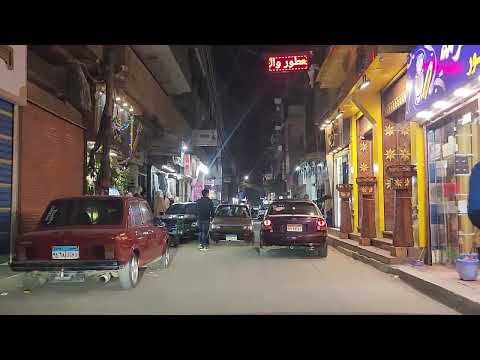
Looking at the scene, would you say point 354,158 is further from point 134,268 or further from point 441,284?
point 134,268

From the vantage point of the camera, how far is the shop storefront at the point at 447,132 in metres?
8.24

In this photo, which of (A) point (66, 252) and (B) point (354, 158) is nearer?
(A) point (66, 252)

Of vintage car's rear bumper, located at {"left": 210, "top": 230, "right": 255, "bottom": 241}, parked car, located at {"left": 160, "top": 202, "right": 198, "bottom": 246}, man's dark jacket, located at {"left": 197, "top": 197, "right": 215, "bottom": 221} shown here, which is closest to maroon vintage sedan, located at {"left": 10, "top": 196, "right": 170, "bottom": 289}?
man's dark jacket, located at {"left": 197, "top": 197, "right": 215, "bottom": 221}

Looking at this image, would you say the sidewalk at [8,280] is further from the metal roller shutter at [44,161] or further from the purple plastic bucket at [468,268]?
the purple plastic bucket at [468,268]

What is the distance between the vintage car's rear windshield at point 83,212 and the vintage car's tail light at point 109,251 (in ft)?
2.91

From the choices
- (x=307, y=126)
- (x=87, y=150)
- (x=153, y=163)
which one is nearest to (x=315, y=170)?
(x=307, y=126)

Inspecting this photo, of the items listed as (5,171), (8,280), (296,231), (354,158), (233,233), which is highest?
(354,158)

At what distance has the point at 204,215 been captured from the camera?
1495 cm

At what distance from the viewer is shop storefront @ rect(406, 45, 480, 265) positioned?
8.24 meters

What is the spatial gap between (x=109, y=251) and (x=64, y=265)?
73cm

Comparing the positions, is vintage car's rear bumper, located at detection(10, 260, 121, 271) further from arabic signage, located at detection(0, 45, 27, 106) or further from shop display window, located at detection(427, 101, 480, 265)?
shop display window, located at detection(427, 101, 480, 265)

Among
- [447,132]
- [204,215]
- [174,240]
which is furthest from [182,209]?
[447,132]

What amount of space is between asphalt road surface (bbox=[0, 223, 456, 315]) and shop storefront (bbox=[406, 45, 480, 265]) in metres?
1.67
